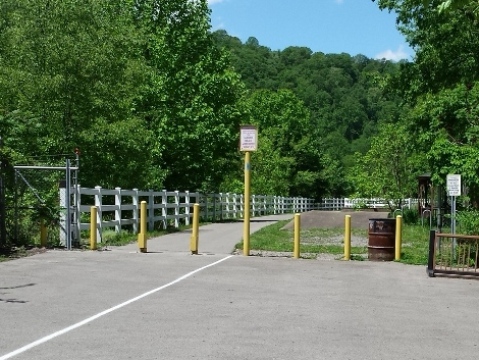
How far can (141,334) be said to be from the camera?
26.9 feet

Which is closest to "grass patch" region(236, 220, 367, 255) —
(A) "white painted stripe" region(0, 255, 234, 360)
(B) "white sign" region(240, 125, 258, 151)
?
(B) "white sign" region(240, 125, 258, 151)

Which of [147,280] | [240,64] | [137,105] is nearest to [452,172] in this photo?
[147,280]

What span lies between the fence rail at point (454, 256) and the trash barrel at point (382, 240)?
1.16 m

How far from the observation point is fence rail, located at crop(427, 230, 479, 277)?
1538 centimetres

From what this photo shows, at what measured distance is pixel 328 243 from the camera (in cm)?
2331

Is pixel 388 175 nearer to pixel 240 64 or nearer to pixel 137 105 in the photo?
pixel 137 105

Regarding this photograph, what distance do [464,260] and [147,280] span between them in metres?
7.24

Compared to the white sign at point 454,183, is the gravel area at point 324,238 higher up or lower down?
lower down

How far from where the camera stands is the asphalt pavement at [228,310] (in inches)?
299

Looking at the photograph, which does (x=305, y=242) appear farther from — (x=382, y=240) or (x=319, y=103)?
(x=319, y=103)

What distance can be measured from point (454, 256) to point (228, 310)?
837 cm

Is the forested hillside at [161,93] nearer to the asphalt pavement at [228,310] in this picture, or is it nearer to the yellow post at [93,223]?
the yellow post at [93,223]

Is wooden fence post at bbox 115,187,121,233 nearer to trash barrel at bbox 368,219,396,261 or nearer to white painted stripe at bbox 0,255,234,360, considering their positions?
trash barrel at bbox 368,219,396,261

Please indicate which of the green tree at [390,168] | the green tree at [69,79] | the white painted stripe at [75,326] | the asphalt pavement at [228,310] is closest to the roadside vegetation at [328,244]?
the asphalt pavement at [228,310]
